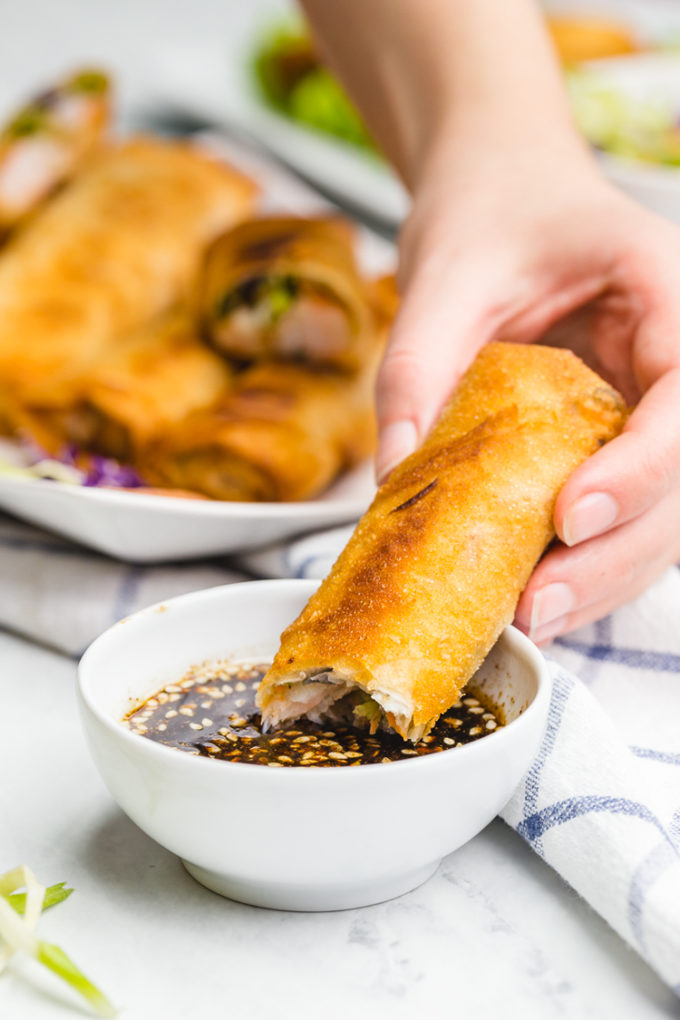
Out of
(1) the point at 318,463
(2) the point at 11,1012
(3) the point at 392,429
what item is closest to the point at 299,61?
(1) the point at 318,463

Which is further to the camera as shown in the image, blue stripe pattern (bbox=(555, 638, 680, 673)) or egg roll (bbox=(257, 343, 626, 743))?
blue stripe pattern (bbox=(555, 638, 680, 673))

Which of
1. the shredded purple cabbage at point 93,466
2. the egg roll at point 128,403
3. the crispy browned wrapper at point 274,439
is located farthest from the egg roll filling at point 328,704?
the egg roll at point 128,403

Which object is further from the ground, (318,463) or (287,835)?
(287,835)

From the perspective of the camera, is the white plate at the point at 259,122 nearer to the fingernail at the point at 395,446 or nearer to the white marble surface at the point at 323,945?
the fingernail at the point at 395,446

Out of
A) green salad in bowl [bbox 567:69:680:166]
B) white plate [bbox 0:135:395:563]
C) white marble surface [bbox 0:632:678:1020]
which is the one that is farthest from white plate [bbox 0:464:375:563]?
green salad in bowl [bbox 567:69:680:166]

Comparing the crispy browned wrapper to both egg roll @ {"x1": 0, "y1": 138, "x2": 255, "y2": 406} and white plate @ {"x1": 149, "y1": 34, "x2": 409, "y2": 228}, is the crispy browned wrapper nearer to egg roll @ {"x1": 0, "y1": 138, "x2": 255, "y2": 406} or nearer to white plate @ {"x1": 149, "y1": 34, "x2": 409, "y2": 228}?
egg roll @ {"x1": 0, "y1": 138, "x2": 255, "y2": 406}

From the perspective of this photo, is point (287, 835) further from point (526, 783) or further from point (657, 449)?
point (657, 449)
